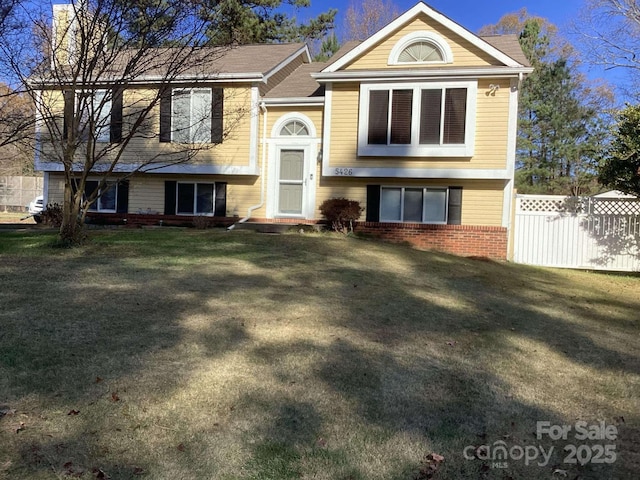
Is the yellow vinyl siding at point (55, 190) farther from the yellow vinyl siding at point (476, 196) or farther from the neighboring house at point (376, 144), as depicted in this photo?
the yellow vinyl siding at point (476, 196)

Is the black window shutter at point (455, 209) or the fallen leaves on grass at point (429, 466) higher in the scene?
the black window shutter at point (455, 209)

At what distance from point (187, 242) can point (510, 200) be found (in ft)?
27.0

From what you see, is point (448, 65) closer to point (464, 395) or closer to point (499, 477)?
point (464, 395)

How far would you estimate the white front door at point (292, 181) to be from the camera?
49.1ft

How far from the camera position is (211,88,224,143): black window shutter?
47.9 ft

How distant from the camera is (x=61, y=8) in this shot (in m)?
10.3

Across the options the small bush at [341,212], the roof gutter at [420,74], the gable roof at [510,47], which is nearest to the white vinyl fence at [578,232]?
the roof gutter at [420,74]

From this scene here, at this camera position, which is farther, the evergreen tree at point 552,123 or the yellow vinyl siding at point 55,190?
the evergreen tree at point 552,123

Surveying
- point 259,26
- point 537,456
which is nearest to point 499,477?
point 537,456

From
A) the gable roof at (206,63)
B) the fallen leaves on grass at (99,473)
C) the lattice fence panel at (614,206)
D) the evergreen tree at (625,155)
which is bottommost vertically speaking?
the fallen leaves on grass at (99,473)

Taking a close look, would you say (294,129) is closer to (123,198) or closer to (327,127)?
(327,127)

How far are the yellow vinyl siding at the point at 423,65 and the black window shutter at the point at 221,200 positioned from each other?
498cm

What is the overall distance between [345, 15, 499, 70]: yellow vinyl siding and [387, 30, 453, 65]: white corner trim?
0.08 metres

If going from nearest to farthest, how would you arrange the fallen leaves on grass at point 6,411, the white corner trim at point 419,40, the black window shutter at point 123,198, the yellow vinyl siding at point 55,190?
the fallen leaves on grass at point 6,411 → the white corner trim at point 419,40 → the black window shutter at point 123,198 → the yellow vinyl siding at point 55,190
